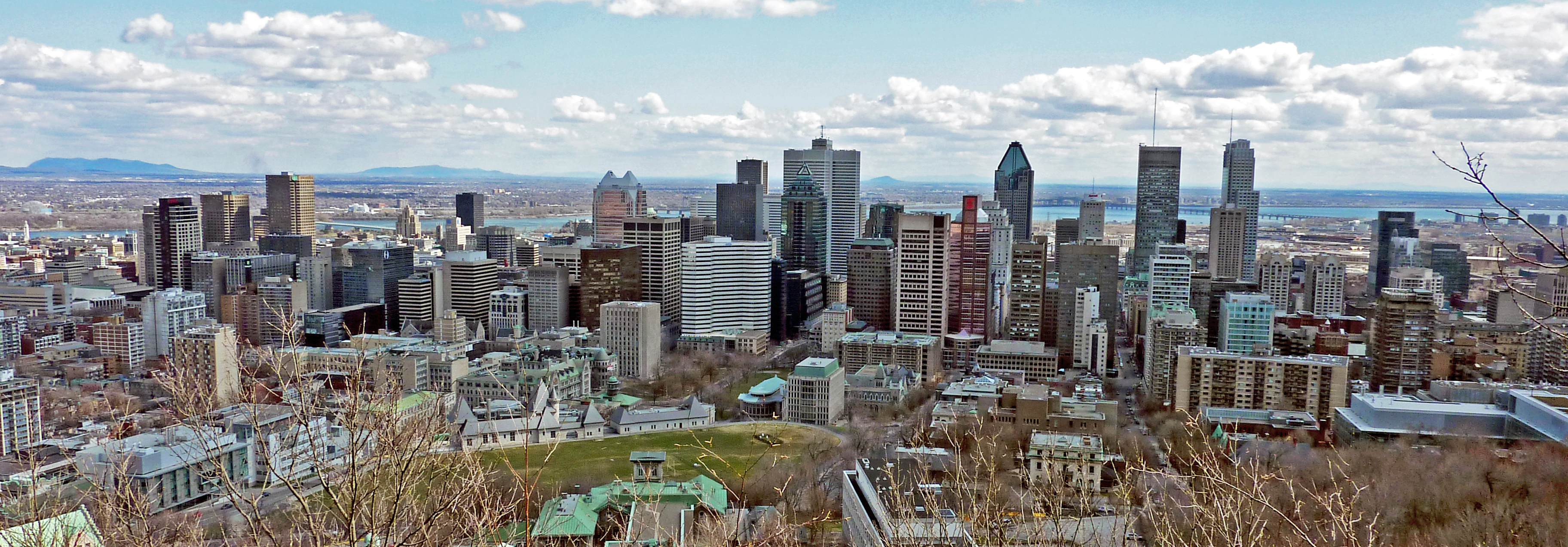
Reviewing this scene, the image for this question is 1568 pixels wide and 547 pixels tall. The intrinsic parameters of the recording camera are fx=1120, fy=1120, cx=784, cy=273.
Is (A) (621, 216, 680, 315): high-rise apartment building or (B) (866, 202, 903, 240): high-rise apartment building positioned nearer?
(A) (621, 216, 680, 315): high-rise apartment building

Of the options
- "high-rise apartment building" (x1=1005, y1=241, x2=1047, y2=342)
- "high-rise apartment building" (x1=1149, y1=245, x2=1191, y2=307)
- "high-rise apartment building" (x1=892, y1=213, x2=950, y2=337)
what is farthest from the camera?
"high-rise apartment building" (x1=892, y1=213, x2=950, y2=337)

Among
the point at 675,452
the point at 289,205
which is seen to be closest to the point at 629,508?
the point at 675,452

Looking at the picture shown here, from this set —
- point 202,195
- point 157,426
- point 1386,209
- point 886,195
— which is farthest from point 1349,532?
point 886,195

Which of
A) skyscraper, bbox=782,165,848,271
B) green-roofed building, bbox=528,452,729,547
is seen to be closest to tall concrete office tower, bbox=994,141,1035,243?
skyscraper, bbox=782,165,848,271

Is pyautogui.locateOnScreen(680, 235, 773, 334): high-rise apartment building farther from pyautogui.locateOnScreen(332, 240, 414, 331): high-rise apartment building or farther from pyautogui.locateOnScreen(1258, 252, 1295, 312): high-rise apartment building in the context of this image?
pyautogui.locateOnScreen(1258, 252, 1295, 312): high-rise apartment building

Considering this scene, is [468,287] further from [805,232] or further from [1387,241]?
[1387,241]

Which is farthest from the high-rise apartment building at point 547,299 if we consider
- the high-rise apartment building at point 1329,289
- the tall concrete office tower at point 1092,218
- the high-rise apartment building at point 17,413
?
the tall concrete office tower at point 1092,218
